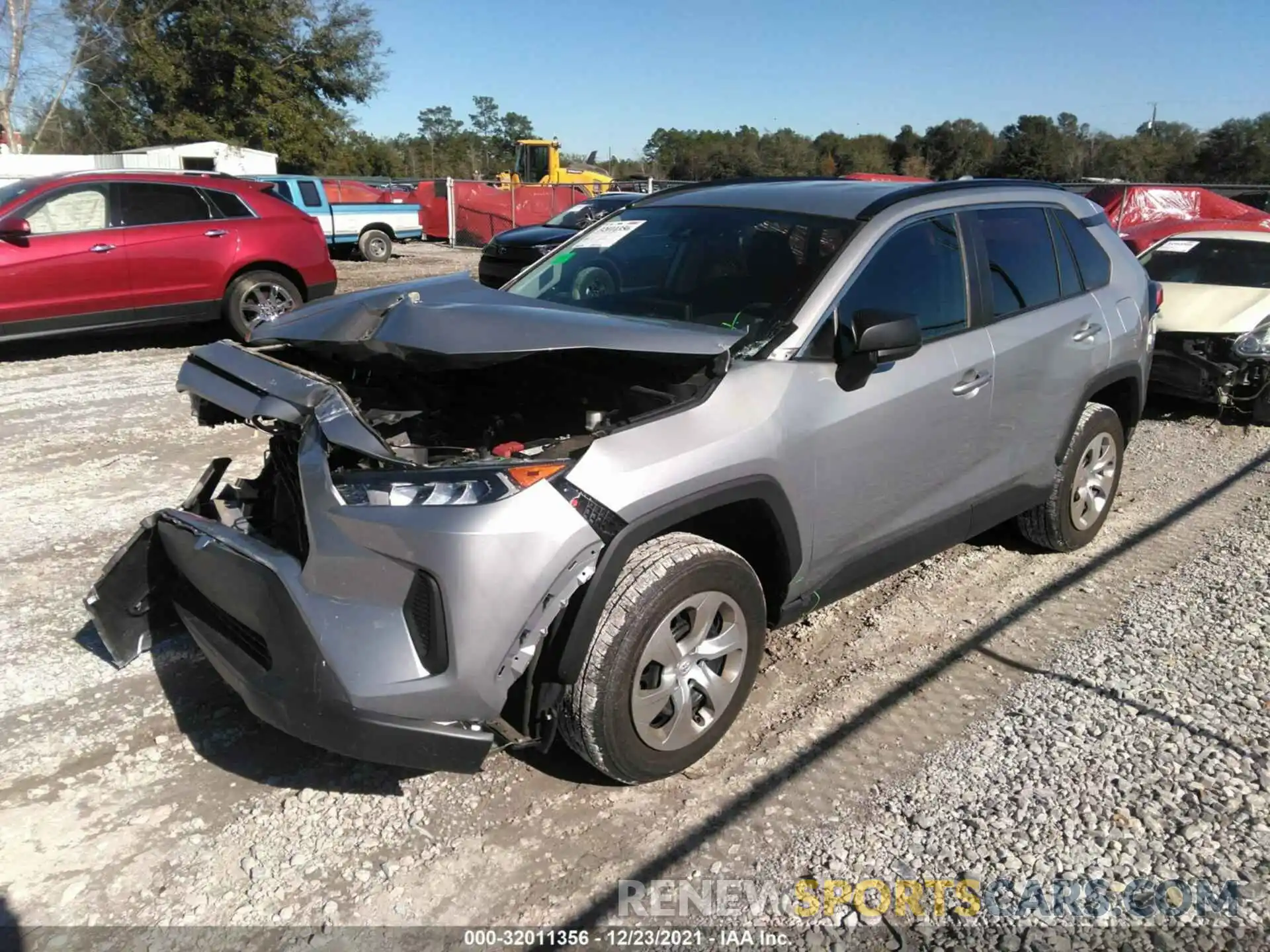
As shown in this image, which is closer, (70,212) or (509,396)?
(509,396)

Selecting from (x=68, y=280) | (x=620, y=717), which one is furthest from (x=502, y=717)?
(x=68, y=280)

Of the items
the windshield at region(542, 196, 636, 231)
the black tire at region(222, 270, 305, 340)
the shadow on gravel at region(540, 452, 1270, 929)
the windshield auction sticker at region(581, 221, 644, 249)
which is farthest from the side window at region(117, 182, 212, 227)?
the shadow on gravel at region(540, 452, 1270, 929)

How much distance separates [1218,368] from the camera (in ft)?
23.6

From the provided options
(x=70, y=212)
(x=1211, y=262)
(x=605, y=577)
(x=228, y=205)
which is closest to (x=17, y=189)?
(x=70, y=212)

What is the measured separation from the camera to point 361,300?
339 cm

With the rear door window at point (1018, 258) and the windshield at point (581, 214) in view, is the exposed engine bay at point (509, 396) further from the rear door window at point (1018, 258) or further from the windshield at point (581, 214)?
the windshield at point (581, 214)

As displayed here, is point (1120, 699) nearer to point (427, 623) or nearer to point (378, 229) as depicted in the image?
point (427, 623)

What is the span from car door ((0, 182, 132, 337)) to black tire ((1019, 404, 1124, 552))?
8545 millimetres

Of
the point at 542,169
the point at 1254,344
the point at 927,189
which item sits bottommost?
the point at 1254,344

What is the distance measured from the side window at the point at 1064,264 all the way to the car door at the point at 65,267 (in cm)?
841

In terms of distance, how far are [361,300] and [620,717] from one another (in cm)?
179

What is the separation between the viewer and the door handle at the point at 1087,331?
4383 millimetres

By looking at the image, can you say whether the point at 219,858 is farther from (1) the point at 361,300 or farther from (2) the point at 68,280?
(2) the point at 68,280

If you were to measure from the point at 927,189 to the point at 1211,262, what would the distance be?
5.86 m
